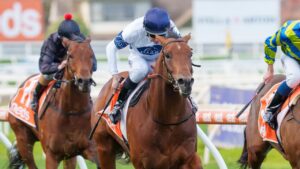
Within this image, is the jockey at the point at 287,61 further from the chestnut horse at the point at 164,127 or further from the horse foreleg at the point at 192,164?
the horse foreleg at the point at 192,164

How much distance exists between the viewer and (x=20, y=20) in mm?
38188

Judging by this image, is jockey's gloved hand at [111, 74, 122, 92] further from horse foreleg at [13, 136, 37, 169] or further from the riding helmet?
horse foreleg at [13, 136, 37, 169]

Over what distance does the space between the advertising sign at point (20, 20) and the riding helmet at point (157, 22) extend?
96.9 feet

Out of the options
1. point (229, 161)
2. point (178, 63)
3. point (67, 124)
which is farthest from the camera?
point (229, 161)

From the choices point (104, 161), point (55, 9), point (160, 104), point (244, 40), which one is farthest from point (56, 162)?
point (55, 9)

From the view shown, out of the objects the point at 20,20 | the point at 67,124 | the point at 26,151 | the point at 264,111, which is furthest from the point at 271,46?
the point at 20,20

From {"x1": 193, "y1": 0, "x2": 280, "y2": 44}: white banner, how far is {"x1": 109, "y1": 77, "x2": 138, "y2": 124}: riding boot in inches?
1603

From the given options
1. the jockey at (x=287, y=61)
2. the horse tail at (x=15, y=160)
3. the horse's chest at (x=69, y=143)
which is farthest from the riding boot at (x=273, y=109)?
the horse tail at (x=15, y=160)

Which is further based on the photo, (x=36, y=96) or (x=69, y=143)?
(x=36, y=96)

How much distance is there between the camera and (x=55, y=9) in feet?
221

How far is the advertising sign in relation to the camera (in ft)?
122

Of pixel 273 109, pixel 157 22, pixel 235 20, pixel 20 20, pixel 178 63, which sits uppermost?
pixel 157 22

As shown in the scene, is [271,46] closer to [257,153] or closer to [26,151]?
[257,153]

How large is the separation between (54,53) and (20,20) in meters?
29.0
